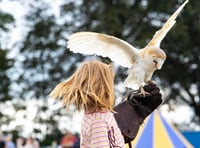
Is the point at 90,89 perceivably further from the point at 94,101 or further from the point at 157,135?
the point at 157,135

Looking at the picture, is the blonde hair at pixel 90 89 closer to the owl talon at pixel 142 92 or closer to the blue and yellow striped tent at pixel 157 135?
the owl talon at pixel 142 92

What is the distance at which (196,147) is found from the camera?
8.31m

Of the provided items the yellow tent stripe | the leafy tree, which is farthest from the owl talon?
the leafy tree

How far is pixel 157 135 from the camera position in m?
6.00

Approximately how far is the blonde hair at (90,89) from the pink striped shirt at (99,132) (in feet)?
0.14

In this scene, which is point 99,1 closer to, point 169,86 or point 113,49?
point 169,86

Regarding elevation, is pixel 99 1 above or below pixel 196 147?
above

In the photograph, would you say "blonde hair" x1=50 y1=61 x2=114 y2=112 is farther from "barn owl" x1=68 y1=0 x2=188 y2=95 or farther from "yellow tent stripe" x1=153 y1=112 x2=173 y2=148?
"yellow tent stripe" x1=153 y1=112 x2=173 y2=148

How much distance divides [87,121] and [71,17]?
2173 centimetres

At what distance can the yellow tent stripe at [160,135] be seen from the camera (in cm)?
561

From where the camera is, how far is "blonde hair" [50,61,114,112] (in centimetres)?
289

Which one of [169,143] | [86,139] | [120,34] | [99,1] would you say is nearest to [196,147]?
[169,143]

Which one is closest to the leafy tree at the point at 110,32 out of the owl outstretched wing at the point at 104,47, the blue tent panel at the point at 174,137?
the blue tent panel at the point at 174,137

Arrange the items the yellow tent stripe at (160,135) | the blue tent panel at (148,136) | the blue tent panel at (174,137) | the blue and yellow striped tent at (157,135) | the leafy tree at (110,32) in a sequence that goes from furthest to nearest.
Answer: the leafy tree at (110,32) < the blue tent panel at (174,137) < the yellow tent stripe at (160,135) < the blue and yellow striped tent at (157,135) < the blue tent panel at (148,136)
